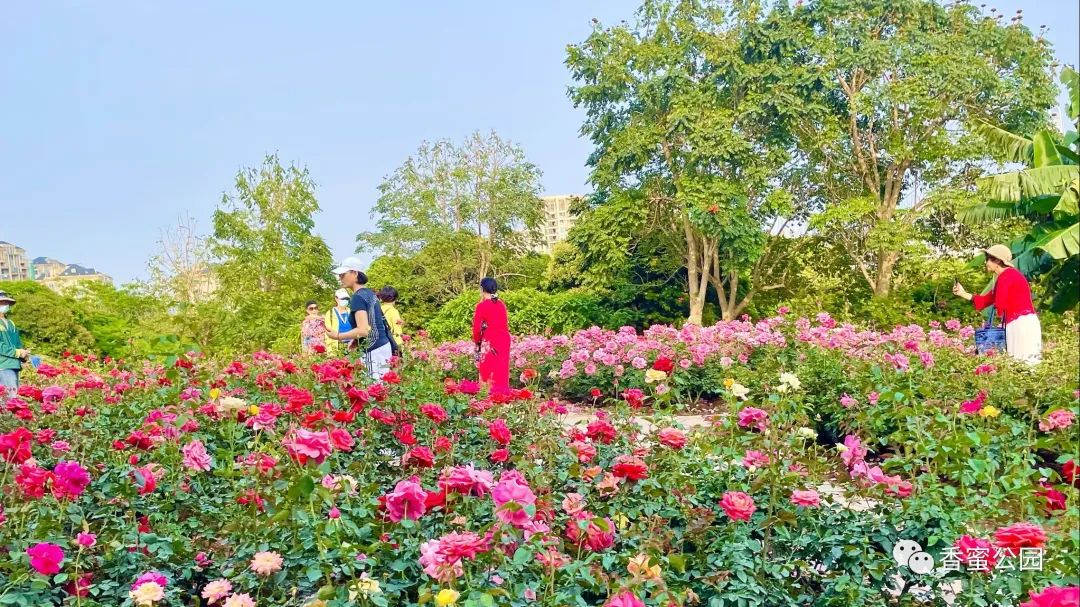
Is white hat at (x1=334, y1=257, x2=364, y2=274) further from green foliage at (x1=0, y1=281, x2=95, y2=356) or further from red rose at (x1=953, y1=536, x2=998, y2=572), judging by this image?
green foliage at (x1=0, y1=281, x2=95, y2=356)

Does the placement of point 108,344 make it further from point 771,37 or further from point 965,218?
point 965,218

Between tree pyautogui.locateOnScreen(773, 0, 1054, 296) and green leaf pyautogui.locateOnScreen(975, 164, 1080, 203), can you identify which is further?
tree pyautogui.locateOnScreen(773, 0, 1054, 296)

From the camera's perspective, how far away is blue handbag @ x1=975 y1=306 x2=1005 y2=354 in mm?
5018

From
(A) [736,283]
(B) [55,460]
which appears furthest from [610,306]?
(B) [55,460]

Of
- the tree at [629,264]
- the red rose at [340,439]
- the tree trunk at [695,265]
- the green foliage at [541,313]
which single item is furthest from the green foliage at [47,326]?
the red rose at [340,439]

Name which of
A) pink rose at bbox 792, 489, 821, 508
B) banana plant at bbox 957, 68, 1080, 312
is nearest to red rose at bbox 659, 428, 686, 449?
pink rose at bbox 792, 489, 821, 508

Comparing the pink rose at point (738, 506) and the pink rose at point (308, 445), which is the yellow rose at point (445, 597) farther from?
the pink rose at point (738, 506)

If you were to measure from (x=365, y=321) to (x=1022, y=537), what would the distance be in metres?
4.04

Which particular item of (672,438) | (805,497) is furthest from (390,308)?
(805,497)

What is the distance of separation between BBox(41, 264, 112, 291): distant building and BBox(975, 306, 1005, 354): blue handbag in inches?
795

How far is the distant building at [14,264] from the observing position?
20.0 meters

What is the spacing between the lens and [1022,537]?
4.84 feet

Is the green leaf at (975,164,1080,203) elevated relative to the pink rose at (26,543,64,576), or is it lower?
elevated

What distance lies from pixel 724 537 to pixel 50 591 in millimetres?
1646
